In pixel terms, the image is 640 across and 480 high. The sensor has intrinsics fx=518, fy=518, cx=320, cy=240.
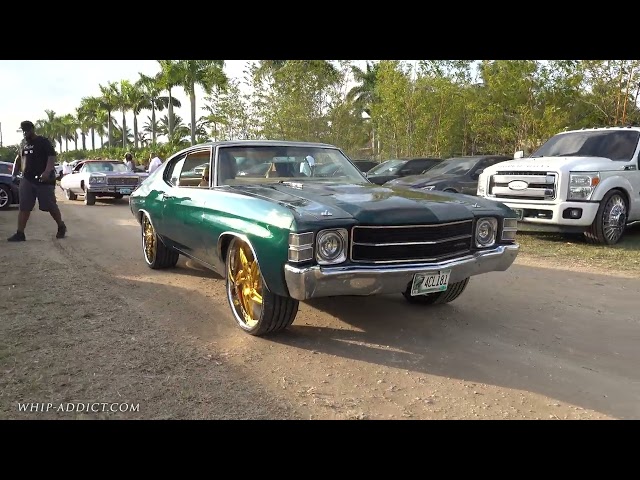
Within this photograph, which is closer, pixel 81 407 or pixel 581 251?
pixel 81 407

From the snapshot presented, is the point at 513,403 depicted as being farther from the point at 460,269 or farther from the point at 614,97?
the point at 614,97

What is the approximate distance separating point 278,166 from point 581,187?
5.24 m

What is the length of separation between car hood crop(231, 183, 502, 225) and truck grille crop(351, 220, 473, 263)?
64 mm

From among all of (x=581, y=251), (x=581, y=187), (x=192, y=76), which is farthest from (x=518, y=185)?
(x=192, y=76)

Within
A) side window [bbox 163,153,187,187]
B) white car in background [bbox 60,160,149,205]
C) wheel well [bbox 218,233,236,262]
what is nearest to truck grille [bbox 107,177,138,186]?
white car in background [bbox 60,160,149,205]

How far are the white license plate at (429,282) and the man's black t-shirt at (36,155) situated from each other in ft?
21.6

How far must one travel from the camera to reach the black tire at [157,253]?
604 centimetres

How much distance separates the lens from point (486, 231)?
421cm

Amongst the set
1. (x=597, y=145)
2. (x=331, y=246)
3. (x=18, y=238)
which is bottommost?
(x=18, y=238)

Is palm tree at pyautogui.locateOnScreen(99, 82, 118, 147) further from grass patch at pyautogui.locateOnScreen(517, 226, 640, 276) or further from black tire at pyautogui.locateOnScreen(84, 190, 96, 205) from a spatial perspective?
grass patch at pyautogui.locateOnScreen(517, 226, 640, 276)

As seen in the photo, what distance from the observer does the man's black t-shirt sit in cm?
786

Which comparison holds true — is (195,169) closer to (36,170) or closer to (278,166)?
(278,166)
